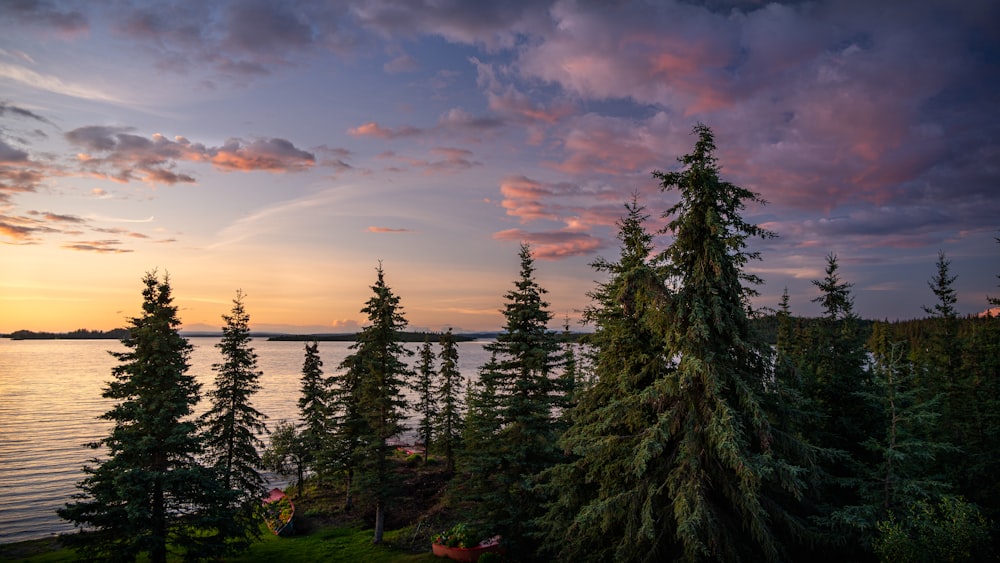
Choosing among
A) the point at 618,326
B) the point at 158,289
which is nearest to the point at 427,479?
the point at 158,289

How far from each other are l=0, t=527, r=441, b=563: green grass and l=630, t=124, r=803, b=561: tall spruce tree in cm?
1748

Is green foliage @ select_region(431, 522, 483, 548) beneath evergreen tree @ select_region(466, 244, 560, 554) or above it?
beneath

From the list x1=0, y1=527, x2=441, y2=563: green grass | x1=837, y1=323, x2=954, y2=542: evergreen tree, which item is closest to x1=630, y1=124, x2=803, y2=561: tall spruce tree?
x1=837, y1=323, x2=954, y2=542: evergreen tree

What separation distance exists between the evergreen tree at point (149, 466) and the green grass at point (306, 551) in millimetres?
6515

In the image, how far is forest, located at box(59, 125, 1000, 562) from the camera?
13734mm

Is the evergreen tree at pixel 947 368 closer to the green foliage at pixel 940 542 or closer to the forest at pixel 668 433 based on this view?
the forest at pixel 668 433

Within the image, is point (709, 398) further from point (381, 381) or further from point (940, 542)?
point (381, 381)

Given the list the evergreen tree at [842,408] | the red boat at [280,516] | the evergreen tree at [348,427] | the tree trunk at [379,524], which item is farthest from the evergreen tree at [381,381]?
the evergreen tree at [842,408]

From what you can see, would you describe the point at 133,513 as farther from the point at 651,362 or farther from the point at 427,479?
the point at 427,479

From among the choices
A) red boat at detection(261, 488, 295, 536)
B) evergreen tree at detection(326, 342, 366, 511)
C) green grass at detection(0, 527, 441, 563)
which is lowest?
red boat at detection(261, 488, 295, 536)

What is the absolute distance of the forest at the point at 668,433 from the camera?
13734mm

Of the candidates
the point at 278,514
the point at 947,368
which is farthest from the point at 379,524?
the point at 947,368

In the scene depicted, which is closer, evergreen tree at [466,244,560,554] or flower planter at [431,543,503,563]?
evergreen tree at [466,244,560,554]

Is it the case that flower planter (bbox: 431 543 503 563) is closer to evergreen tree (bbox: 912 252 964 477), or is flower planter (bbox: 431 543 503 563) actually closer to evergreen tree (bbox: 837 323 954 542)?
evergreen tree (bbox: 837 323 954 542)
